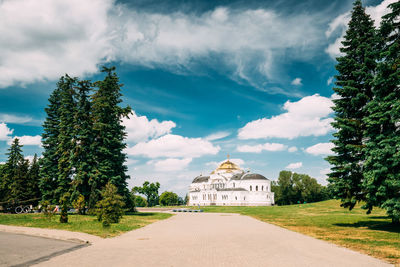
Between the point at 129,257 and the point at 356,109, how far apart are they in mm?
18869

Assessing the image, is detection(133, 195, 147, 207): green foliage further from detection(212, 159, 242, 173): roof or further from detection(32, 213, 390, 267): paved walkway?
detection(32, 213, 390, 267): paved walkway

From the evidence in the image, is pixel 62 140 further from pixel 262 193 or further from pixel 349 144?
pixel 262 193

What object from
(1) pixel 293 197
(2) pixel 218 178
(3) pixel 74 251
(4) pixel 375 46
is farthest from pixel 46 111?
(1) pixel 293 197

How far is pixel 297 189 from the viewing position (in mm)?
83062

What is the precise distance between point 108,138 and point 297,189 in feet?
231

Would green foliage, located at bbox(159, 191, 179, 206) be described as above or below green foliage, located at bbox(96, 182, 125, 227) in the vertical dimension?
below

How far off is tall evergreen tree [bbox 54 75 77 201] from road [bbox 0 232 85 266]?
57.7ft

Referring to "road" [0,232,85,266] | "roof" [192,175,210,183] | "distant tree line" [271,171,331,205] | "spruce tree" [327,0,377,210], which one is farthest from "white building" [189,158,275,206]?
"road" [0,232,85,266]

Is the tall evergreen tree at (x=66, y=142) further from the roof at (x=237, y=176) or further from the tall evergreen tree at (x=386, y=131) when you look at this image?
the roof at (x=237, y=176)

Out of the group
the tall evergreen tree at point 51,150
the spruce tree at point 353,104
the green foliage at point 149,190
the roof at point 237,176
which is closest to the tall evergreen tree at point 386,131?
the spruce tree at point 353,104

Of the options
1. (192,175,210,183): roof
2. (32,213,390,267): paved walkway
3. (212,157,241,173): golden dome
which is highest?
(212,157,241,173): golden dome

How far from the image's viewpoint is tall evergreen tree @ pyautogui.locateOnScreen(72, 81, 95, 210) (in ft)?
89.3

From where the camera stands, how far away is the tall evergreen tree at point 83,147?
27.2 meters

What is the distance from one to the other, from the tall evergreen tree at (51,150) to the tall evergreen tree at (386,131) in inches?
1214
